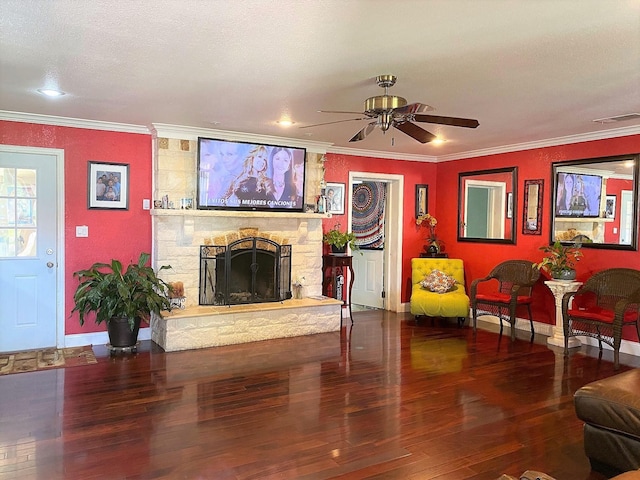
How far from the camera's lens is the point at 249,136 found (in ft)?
19.2

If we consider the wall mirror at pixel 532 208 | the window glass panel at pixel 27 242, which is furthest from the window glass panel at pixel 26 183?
the wall mirror at pixel 532 208

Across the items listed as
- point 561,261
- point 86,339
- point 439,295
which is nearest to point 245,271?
point 86,339

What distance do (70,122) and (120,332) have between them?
227cm

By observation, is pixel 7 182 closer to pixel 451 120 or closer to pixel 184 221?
pixel 184 221

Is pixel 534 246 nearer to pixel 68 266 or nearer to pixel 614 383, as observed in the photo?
pixel 614 383

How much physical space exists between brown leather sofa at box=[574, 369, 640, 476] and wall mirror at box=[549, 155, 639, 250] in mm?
3033

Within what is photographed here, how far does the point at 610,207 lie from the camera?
5.41m

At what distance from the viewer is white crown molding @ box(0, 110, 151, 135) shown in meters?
4.84

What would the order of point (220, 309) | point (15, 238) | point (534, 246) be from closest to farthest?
1. point (15, 238)
2. point (220, 309)
3. point (534, 246)

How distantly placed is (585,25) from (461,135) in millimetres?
3104

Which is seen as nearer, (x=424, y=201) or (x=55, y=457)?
(x=55, y=457)

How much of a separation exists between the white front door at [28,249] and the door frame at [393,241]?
13.5 ft

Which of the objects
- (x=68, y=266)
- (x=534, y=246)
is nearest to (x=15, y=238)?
(x=68, y=266)

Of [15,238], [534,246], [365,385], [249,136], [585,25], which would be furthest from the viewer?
[534,246]
